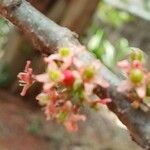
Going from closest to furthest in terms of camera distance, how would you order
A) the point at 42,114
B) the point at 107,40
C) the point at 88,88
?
the point at 88,88 → the point at 42,114 → the point at 107,40

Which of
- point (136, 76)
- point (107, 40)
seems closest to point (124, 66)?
point (136, 76)

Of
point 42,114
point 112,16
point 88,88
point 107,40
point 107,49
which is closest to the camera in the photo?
point 88,88

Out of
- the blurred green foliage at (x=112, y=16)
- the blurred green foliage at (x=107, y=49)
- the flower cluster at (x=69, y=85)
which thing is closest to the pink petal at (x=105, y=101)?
the flower cluster at (x=69, y=85)

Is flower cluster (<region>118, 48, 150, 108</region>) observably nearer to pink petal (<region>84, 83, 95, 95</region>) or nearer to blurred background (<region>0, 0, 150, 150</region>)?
pink petal (<region>84, 83, 95, 95</region>)

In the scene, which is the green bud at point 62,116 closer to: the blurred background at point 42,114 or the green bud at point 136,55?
the green bud at point 136,55

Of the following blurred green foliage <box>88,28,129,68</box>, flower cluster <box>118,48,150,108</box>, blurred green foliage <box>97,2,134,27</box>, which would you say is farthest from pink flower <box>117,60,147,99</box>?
blurred green foliage <box>97,2,134,27</box>

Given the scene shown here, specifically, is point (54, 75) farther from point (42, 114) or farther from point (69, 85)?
point (42, 114)

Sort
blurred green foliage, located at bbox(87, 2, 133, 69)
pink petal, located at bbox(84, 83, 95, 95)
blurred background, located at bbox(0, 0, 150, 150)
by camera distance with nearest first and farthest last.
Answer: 1. pink petal, located at bbox(84, 83, 95, 95)
2. blurred background, located at bbox(0, 0, 150, 150)
3. blurred green foliage, located at bbox(87, 2, 133, 69)

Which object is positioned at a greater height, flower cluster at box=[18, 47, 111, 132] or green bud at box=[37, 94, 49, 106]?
flower cluster at box=[18, 47, 111, 132]
